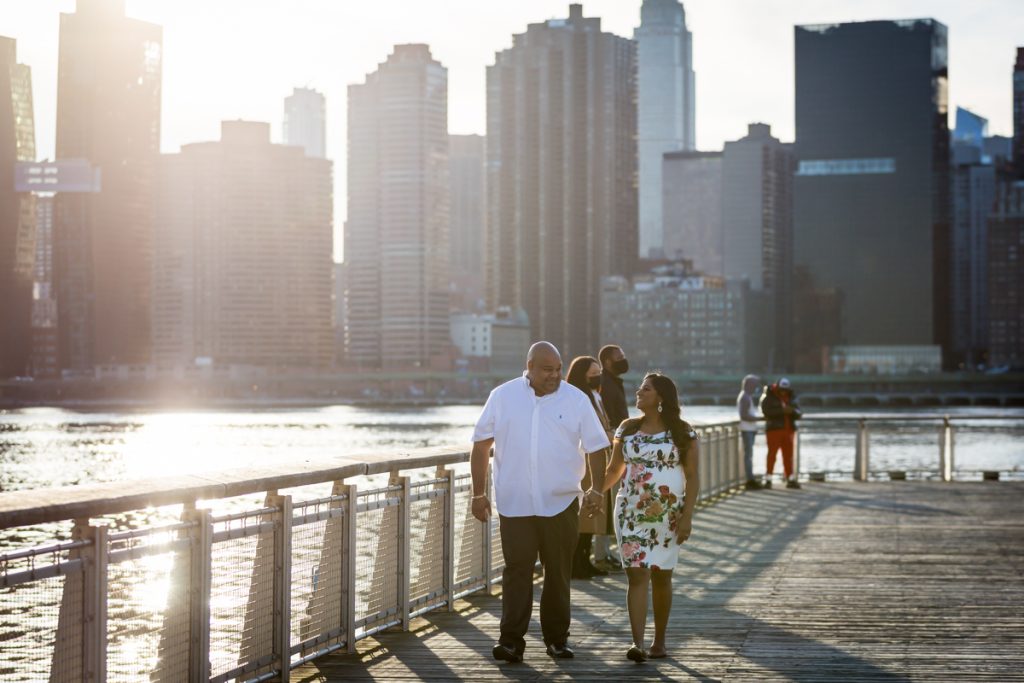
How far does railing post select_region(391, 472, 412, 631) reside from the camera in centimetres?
938

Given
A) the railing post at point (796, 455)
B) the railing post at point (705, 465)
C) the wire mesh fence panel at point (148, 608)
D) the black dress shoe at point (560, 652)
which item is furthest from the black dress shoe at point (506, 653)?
the railing post at point (796, 455)

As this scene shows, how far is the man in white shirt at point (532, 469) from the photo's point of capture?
27.4ft

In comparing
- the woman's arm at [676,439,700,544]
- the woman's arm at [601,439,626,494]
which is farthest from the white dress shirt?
the woman's arm at [676,439,700,544]

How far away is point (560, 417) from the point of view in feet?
27.5

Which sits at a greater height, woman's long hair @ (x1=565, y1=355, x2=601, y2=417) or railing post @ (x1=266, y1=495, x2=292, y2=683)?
woman's long hair @ (x1=565, y1=355, x2=601, y2=417)

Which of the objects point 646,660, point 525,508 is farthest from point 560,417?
point 646,660

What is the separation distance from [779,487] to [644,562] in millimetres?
16946

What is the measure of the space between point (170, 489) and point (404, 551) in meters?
2.93

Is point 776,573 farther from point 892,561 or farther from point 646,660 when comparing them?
point 646,660

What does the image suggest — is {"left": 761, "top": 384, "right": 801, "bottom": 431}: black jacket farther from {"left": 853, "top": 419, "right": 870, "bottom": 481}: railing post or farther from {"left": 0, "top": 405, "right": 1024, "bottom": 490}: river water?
{"left": 853, "top": 419, "right": 870, "bottom": 481}: railing post

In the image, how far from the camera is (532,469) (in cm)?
836

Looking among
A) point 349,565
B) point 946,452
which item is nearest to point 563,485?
point 349,565

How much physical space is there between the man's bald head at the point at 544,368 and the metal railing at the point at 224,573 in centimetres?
121

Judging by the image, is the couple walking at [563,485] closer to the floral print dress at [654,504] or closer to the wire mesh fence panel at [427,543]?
the floral print dress at [654,504]
